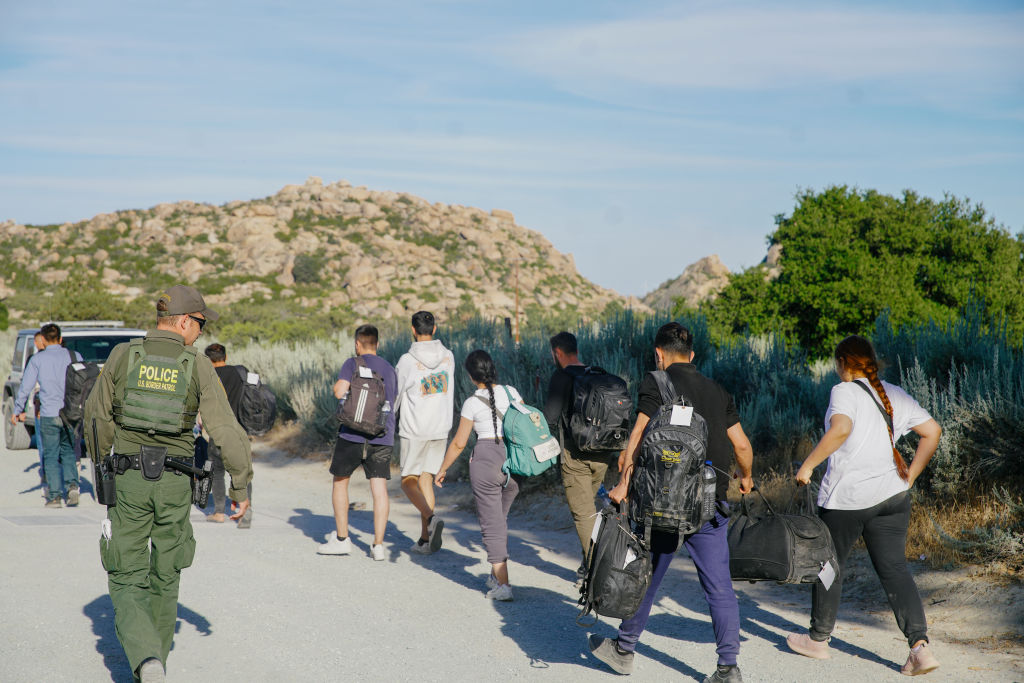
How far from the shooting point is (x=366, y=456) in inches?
307

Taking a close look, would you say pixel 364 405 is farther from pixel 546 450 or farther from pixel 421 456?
pixel 546 450

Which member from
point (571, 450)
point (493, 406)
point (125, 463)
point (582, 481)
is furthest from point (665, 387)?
point (125, 463)

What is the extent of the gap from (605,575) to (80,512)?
727 centimetres

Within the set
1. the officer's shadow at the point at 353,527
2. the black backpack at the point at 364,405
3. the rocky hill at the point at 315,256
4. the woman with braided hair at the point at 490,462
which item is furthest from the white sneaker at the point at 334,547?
the rocky hill at the point at 315,256

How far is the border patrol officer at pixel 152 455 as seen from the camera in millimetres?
4426

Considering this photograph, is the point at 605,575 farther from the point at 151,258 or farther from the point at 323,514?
the point at 151,258

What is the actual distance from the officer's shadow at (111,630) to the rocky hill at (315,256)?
155 feet

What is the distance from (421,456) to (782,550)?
12.4 feet

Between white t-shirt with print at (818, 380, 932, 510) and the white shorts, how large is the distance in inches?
146

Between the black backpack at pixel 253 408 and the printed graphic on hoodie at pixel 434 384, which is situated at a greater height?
the printed graphic on hoodie at pixel 434 384

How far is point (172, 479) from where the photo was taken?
14.9 ft

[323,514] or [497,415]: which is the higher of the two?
[497,415]

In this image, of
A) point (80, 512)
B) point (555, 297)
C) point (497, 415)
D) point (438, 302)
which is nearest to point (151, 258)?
point (438, 302)

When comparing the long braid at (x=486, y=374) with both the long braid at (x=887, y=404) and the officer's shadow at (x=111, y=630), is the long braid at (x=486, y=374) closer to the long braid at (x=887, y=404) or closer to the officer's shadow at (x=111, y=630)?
the officer's shadow at (x=111, y=630)
